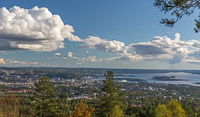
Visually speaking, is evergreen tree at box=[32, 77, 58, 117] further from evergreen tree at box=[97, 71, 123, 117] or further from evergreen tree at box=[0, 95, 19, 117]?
evergreen tree at box=[0, 95, 19, 117]

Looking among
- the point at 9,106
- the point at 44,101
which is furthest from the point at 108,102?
the point at 9,106

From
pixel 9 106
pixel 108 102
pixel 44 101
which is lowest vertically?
pixel 108 102

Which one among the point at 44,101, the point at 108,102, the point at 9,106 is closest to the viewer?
the point at 9,106

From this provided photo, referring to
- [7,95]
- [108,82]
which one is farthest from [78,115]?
[7,95]

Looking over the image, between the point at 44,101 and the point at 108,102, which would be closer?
the point at 44,101

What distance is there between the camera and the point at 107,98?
76.7 ft

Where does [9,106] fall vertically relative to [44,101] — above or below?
above

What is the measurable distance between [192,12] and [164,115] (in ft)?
68.6

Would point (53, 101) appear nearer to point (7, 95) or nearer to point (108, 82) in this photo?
point (108, 82)

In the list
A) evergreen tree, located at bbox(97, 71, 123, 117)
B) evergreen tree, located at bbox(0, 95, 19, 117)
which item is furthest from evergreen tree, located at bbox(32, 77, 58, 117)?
evergreen tree, located at bbox(0, 95, 19, 117)

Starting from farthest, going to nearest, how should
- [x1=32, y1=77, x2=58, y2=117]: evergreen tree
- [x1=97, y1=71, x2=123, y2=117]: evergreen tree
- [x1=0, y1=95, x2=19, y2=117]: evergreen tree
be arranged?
[x1=97, y1=71, x2=123, y2=117]: evergreen tree, [x1=32, y1=77, x2=58, y2=117]: evergreen tree, [x1=0, y1=95, x2=19, y2=117]: evergreen tree

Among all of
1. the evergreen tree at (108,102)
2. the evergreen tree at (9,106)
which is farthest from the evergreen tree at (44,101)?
the evergreen tree at (9,106)

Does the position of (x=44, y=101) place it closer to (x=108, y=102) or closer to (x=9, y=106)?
(x=108, y=102)

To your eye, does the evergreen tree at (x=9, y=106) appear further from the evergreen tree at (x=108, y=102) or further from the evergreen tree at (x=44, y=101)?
the evergreen tree at (x=108, y=102)
